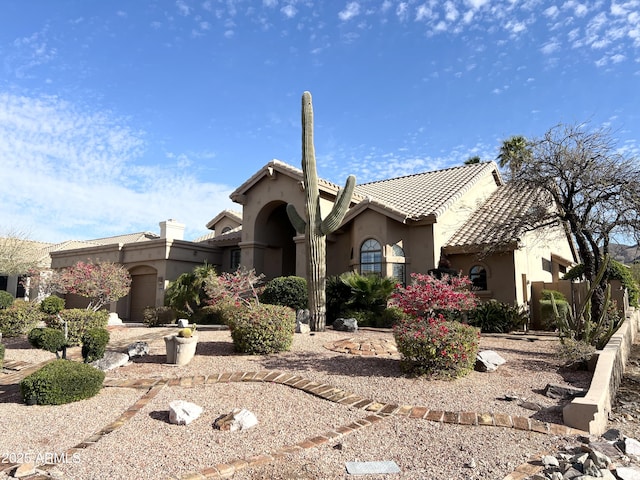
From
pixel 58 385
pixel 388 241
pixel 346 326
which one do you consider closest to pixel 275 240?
pixel 388 241

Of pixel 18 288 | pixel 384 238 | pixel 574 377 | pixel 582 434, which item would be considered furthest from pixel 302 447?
pixel 18 288

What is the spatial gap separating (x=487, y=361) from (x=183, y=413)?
6369 mm

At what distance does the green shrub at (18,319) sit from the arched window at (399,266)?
13232mm

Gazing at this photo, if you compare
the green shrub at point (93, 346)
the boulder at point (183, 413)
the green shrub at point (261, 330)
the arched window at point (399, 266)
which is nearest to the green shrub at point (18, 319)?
the green shrub at point (93, 346)

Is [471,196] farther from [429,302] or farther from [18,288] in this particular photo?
[18,288]

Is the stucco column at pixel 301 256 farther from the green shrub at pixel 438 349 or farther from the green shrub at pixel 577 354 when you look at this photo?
the green shrub at pixel 577 354

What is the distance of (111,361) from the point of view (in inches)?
380

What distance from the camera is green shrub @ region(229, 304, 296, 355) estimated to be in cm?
1037

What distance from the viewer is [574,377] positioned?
8633mm

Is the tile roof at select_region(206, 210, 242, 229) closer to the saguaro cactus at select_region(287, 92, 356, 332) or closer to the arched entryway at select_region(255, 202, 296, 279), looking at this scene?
the arched entryway at select_region(255, 202, 296, 279)

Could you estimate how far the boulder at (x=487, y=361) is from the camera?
9.05 m

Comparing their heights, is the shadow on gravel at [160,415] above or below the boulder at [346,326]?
below

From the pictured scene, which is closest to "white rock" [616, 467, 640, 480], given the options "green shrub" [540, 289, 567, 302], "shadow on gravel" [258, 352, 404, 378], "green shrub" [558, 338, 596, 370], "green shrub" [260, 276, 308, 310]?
"shadow on gravel" [258, 352, 404, 378]

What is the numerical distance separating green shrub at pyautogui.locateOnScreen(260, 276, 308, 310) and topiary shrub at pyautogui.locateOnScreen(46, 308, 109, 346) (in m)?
5.99
